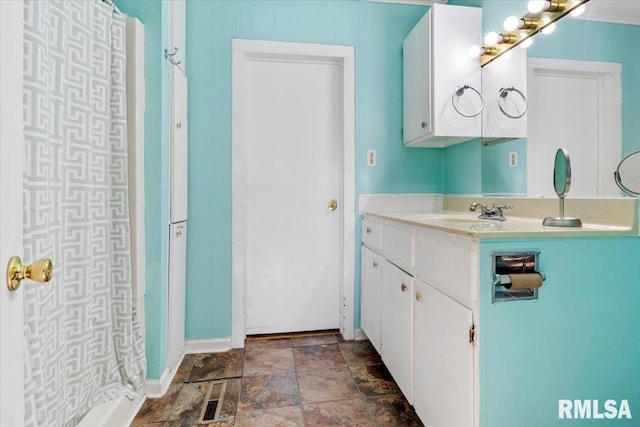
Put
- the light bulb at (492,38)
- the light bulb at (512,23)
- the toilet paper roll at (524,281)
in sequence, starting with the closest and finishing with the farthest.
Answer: the toilet paper roll at (524,281), the light bulb at (512,23), the light bulb at (492,38)

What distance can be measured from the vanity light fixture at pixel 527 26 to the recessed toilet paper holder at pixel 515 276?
1.04m

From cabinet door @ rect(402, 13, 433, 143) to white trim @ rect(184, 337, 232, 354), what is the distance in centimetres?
179

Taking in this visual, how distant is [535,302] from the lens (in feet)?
3.26

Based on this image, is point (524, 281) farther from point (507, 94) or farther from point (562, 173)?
point (507, 94)

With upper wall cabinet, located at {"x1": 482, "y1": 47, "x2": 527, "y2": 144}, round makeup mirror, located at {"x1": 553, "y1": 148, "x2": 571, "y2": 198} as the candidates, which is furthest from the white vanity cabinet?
upper wall cabinet, located at {"x1": 482, "y1": 47, "x2": 527, "y2": 144}

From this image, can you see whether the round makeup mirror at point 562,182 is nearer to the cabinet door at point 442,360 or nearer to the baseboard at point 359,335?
the cabinet door at point 442,360

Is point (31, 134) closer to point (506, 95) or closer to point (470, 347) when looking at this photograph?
point (470, 347)

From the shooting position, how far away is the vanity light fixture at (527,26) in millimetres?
1321

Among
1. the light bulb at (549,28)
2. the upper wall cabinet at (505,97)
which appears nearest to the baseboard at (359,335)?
the upper wall cabinet at (505,97)

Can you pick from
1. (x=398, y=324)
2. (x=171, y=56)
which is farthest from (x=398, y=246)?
(x=171, y=56)

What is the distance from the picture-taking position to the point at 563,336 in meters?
1.00

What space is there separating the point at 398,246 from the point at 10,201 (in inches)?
53.8

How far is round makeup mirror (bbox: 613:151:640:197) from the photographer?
1093 mm

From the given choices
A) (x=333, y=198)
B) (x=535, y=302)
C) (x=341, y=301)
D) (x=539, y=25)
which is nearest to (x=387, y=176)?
(x=333, y=198)
